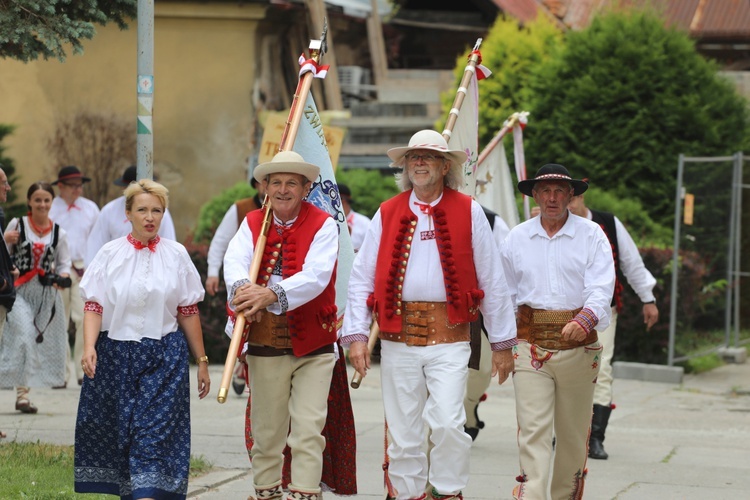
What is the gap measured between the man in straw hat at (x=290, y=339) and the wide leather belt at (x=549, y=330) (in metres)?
1.05

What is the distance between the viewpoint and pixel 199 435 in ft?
32.4

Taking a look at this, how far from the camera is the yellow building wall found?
795 inches

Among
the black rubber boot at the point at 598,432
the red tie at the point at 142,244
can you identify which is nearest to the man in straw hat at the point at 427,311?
the red tie at the point at 142,244

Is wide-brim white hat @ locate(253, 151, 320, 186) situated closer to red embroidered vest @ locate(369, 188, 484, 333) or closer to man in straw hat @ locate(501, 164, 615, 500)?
red embroidered vest @ locate(369, 188, 484, 333)

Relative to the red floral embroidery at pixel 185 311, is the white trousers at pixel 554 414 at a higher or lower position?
lower

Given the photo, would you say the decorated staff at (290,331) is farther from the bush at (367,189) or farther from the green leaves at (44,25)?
the bush at (367,189)

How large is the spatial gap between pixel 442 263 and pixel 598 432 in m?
3.26

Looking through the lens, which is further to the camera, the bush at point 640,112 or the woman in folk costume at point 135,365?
the bush at point 640,112

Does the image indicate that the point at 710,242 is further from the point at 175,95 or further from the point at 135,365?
the point at 135,365

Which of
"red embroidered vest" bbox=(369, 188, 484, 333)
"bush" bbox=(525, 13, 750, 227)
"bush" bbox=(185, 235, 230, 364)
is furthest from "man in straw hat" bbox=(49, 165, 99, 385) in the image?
"bush" bbox=(525, 13, 750, 227)

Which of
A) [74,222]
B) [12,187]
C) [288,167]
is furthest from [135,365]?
[12,187]

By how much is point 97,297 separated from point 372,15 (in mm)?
18199

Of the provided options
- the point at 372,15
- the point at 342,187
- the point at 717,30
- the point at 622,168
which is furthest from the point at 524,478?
the point at 717,30

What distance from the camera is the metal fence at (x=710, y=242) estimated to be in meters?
14.4
